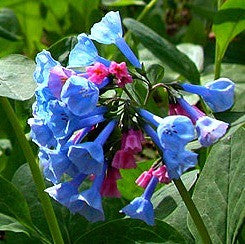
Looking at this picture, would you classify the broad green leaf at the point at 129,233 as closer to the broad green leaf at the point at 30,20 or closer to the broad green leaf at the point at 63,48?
the broad green leaf at the point at 63,48

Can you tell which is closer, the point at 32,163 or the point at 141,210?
the point at 141,210

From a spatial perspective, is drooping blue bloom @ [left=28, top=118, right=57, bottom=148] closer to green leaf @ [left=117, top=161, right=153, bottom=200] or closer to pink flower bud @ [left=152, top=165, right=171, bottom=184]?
pink flower bud @ [left=152, top=165, right=171, bottom=184]

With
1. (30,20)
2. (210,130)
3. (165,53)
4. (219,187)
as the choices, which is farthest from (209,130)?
(30,20)

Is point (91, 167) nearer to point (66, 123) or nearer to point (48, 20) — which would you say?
point (66, 123)

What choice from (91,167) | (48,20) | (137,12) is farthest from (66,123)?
(137,12)

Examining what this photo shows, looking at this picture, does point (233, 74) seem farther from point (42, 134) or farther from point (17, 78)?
point (42, 134)

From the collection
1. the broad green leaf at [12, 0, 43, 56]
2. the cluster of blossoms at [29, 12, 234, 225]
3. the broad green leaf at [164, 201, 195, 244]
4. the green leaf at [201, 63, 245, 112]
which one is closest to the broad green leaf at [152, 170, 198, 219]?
the broad green leaf at [164, 201, 195, 244]

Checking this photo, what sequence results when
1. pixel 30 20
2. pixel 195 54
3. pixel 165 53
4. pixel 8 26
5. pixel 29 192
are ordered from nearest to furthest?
pixel 29 192
pixel 165 53
pixel 8 26
pixel 195 54
pixel 30 20
